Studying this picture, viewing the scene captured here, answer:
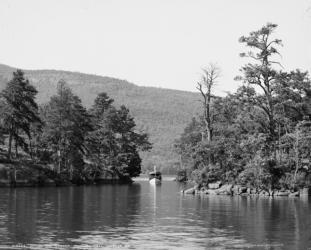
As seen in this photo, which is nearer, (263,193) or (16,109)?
(263,193)

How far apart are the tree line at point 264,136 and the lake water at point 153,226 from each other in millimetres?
17855

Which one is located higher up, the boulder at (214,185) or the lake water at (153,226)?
the boulder at (214,185)

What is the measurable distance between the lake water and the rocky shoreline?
15638 mm

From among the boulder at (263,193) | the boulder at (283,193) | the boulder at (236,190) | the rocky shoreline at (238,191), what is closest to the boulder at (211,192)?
the rocky shoreline at (238,191)

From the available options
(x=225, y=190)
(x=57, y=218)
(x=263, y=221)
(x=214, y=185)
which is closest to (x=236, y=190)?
(x=225, y=190)

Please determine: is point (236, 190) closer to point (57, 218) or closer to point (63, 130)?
point (57, 218)

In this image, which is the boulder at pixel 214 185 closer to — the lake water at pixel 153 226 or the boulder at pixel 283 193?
the boulder at pixel 283 193

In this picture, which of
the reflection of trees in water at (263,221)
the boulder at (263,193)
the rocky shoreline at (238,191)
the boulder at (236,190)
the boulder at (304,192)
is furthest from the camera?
the boulder at (236,190)

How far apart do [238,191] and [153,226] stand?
1532 inches

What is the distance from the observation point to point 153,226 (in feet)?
123

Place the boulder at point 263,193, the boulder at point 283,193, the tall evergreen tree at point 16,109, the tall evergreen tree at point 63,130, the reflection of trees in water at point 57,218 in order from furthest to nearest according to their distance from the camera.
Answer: the tall evergreen tree at point 63,130, the tall evergreen tree at point 16,109, the boulder at point 263,193, the boulder at point 283,193, the reflection of trees in water at point 57,218

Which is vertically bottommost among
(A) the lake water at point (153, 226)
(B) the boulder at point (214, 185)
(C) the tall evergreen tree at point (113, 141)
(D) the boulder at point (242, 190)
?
(A) the lake water at point (153, 226)

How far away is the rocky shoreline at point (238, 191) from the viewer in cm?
7038

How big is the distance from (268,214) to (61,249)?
2237 cm
